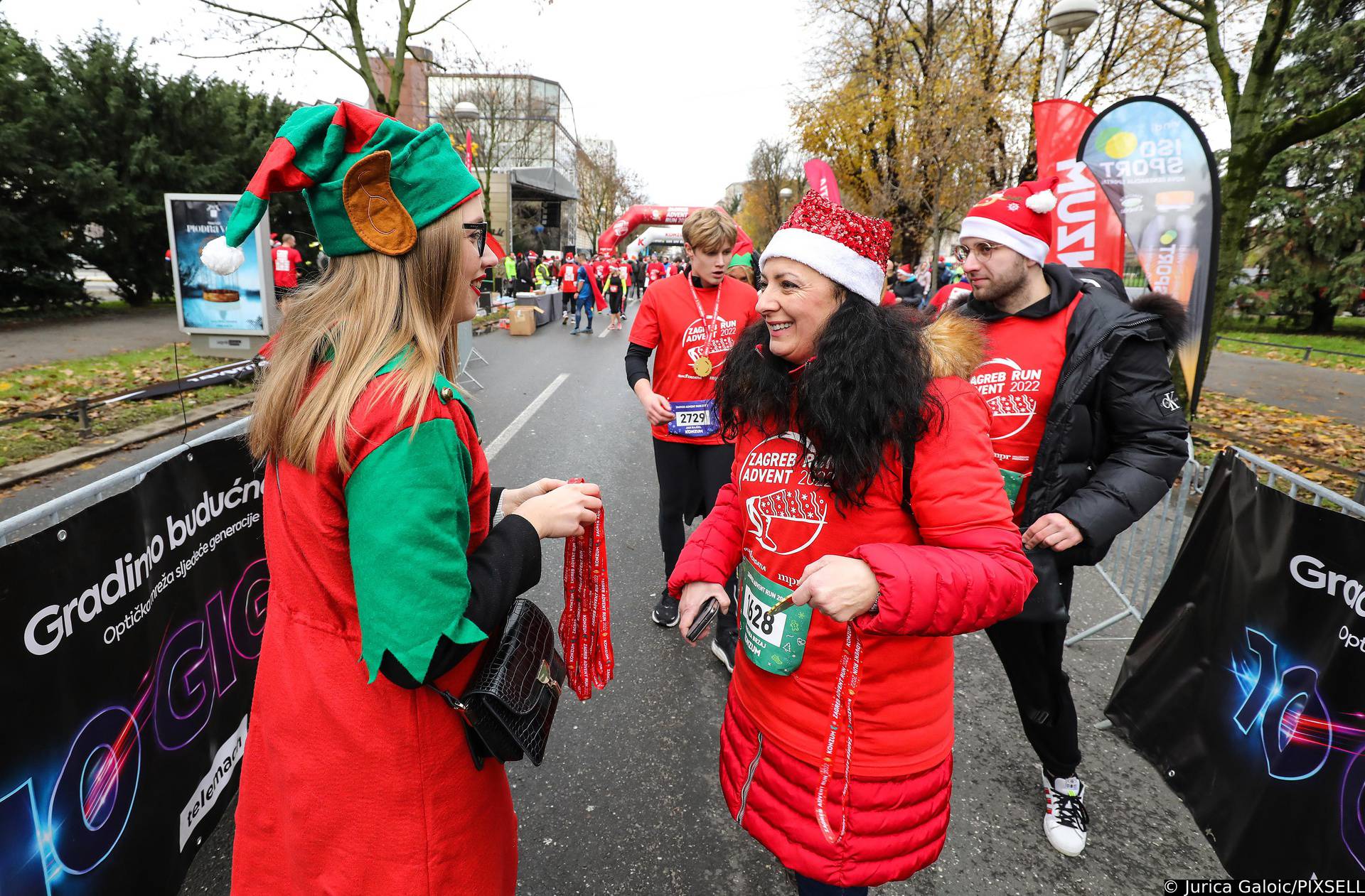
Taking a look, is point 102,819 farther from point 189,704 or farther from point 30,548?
point 30,548

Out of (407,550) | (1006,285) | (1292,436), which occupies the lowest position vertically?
(1292,436)

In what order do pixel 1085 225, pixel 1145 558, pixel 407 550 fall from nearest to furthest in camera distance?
pixel 407 550
pixel 1145 558
pixel 1085 225

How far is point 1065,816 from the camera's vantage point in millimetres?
2570

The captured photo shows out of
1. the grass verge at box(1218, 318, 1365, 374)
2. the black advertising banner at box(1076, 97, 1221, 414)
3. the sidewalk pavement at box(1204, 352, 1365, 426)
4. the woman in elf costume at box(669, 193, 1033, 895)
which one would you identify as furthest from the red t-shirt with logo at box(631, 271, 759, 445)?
the grass verge at box(1218, 318, 1365, 374)

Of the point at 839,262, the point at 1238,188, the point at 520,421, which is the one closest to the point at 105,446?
the point at 520,421

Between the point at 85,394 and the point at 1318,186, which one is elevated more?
the point at 1318,186

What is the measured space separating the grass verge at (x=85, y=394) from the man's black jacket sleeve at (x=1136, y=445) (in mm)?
8060

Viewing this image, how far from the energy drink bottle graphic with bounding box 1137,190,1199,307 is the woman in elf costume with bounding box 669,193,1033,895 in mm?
5598

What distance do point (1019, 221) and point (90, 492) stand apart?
311cm

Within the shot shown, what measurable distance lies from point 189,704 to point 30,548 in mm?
925

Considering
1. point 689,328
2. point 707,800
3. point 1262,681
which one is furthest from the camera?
point 689,328

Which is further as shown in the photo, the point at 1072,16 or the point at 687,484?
the point at 1072,16

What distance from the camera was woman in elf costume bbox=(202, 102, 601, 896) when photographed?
1.12 metres

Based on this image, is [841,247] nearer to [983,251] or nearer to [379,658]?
[983,251]
